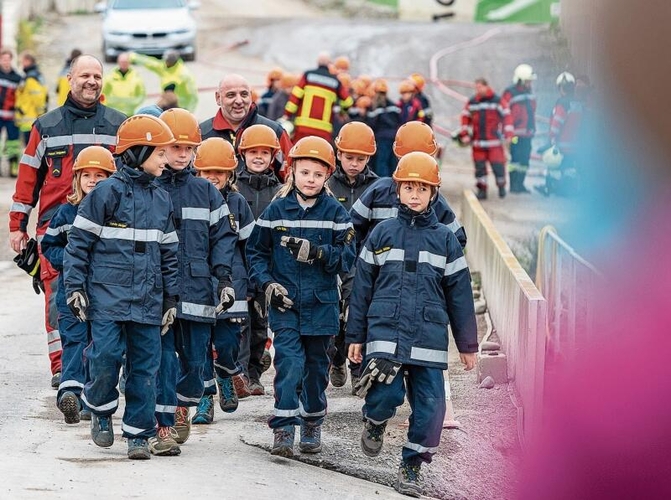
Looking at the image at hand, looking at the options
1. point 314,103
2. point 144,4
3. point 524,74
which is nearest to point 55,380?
point 314,103

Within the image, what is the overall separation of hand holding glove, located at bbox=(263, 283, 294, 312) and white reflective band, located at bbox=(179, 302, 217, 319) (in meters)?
0.41

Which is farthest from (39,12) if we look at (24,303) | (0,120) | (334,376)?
(334,376)

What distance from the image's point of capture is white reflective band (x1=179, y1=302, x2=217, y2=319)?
29.1 feet

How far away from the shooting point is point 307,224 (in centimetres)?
892

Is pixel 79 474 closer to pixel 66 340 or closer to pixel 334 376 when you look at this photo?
pixel 66 340

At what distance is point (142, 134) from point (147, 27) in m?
24.2

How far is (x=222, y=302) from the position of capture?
8547 mm

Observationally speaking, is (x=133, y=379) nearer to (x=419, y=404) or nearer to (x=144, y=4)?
(x=419, y=404)

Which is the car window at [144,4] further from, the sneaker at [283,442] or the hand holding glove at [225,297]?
the sneaker at [283,442]

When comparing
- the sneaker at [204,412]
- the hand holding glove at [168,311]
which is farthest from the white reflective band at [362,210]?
the hand holding glove at [168,311]

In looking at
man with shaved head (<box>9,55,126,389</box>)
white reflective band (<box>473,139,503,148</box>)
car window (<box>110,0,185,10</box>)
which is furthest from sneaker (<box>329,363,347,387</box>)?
car window (<box>110,0,185,10</box>)

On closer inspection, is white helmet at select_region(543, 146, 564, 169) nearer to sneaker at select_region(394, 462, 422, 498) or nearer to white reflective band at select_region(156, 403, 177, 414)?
sneaker at select_region(394, 462, 422, 498)

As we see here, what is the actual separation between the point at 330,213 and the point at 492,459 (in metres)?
2.02

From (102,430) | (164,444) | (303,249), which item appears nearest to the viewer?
(102,430)
